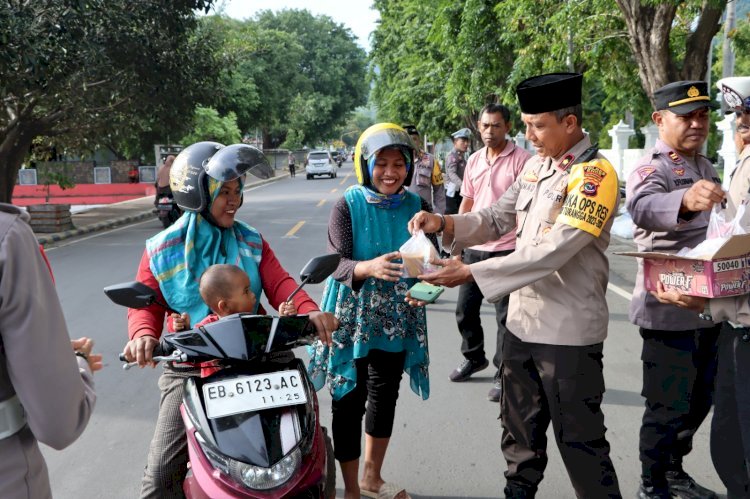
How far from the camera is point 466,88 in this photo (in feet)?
54.9

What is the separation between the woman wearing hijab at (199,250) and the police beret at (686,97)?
1805 mm

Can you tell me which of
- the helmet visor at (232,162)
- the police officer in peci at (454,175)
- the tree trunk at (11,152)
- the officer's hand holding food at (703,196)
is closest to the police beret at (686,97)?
the officer's hand holding food at (703,196)

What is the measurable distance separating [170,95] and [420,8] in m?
6.66

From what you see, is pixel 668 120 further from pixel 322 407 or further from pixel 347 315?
pixel 322 407

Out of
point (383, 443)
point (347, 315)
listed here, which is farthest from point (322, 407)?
A: point (347, 315)

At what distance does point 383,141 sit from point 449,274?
68cm

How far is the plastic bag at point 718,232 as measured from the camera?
247 centimetres

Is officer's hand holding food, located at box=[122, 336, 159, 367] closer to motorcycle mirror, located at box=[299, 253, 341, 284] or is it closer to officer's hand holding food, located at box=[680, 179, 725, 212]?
motorcycle mirror, located at box=[299, 253, 341, 284]

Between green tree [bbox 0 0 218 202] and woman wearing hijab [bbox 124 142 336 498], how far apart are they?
987cm

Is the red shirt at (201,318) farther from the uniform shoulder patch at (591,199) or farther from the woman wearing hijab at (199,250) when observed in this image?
the uniform shoulder patch at (591,199)

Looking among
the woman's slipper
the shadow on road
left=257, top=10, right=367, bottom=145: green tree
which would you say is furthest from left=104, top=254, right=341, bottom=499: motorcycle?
left=257, top=10, right=367, bottom=145: green tree

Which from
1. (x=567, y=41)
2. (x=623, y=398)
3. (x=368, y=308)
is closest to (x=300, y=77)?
(x=567, y=41)

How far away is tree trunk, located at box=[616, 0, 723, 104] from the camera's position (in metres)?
8.94

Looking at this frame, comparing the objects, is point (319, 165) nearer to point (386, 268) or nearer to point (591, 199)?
point (386, 268)
